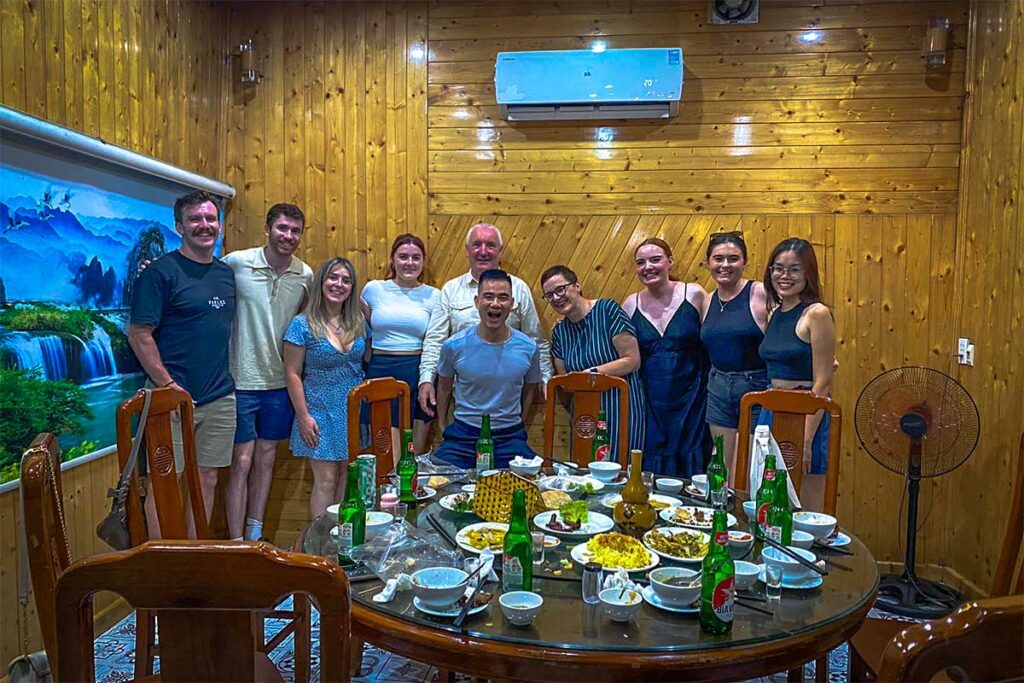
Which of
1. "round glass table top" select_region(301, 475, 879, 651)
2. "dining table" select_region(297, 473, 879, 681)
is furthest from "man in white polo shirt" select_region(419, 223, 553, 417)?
"dining table" select_region(297, 473, 879, 681)

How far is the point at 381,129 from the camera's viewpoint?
12.6ft

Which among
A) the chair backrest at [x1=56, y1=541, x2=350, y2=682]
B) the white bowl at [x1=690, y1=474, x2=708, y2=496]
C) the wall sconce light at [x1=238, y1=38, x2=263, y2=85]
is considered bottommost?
the white bowl at [x1=690, y1=474, x2=708, y2=496]

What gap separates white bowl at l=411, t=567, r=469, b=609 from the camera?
4.31 ft

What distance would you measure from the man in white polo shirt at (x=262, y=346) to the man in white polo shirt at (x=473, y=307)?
2.19 feet

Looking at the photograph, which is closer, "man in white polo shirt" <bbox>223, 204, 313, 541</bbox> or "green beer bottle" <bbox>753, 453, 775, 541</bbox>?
"green beer bottle" <bbox>753, 453, 775, 541</bbox>

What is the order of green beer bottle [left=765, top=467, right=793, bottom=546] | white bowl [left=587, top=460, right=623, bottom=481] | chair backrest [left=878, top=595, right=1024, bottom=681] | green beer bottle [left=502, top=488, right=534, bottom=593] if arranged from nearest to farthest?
chair backrest [left=878, top=595, right=1024, bottom=681] → green beer bottle [left=502, top=488, right=534, bottom=593] → green beer bottle [left=765, top=467, right=793, bottom=546] → white bowl [left=587, top=460, right=623, bottom=481]

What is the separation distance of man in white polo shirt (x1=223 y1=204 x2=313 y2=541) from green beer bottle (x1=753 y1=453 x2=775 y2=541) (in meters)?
2.35

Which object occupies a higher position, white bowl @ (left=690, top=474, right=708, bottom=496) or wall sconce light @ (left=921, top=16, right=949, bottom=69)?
wall sconce light @ (left=921, top=16, right=949, bottom=69)

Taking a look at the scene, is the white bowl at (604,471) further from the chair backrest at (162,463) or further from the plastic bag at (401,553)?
the chair backrest at (162,463)

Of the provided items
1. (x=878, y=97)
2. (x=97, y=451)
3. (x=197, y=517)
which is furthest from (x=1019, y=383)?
(x=97, y=451)

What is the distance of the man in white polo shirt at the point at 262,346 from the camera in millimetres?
3281

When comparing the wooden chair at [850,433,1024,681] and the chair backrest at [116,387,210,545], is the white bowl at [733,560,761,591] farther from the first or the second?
the chair backrest at [116,387,210,545]

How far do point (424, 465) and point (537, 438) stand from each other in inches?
56.5

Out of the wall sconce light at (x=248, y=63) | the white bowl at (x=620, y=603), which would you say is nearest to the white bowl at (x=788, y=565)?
the white bowl at (x=620, y=603)
